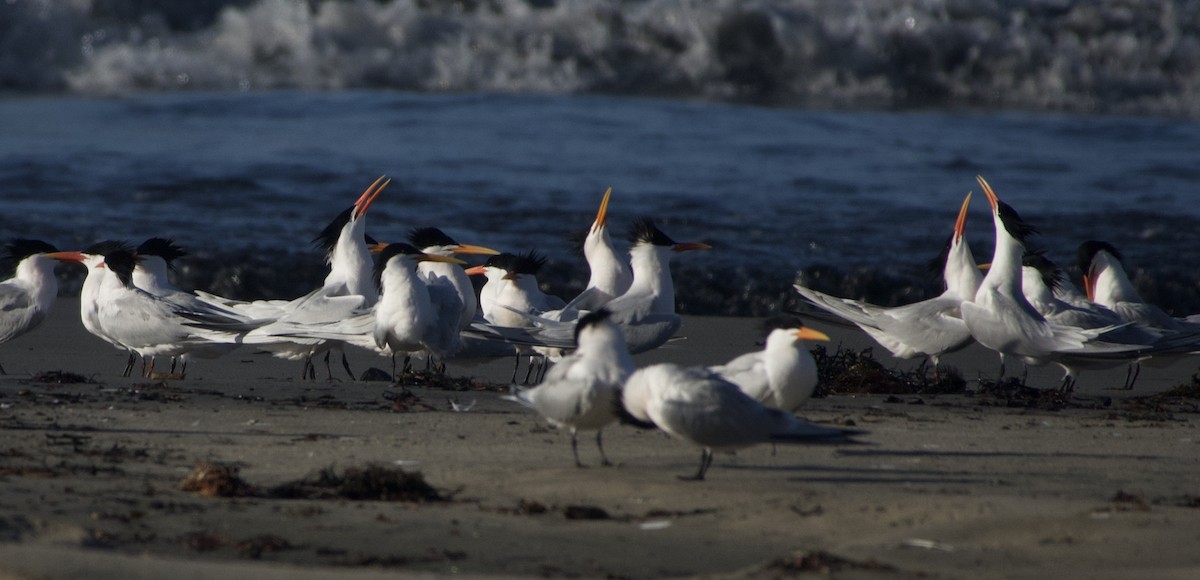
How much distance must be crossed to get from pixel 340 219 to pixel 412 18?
1184 centimetres

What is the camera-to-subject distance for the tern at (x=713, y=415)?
428cm

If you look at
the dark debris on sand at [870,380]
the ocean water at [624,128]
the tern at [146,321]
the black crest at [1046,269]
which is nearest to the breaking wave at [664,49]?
the ocean water at [624,128]

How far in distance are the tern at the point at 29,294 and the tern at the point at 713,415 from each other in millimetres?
4682

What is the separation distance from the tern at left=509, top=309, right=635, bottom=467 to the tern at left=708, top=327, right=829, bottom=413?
1.65 ft

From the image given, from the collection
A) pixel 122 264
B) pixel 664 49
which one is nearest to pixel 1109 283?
pixel 122 264

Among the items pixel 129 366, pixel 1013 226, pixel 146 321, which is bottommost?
pixel 129 366

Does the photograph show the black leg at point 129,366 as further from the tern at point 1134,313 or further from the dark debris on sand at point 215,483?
the tern at point 1134,313

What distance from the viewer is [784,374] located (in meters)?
4.79

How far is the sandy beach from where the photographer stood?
3.52 meters

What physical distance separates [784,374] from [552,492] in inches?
39.3

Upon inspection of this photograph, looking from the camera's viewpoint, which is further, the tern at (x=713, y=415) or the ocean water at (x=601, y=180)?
the ocean water at (x=601, y=180)

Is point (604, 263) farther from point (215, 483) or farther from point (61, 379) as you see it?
point (215, 483)

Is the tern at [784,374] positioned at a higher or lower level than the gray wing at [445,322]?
higher

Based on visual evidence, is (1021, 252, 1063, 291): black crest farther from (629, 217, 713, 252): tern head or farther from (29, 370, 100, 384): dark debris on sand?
(29, 370, 100, 384): dark debris on sand
